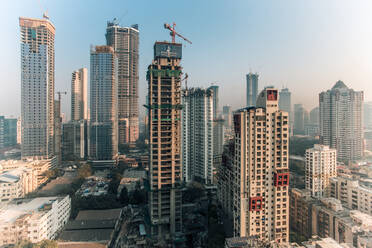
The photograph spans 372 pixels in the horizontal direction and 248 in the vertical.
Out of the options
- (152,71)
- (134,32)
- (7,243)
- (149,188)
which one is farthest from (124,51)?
(7,243)

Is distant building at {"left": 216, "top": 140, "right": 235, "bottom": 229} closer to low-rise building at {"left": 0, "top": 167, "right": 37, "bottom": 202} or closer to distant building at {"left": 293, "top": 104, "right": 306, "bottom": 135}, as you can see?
low-rise building at {"left": 0, "top": 167, "right": 37, "bottom": 202}

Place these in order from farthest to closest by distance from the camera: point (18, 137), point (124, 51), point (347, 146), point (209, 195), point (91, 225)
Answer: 1. point (124, 51)
2. point (18, 137)
3. point (347, 146)
4. point (209, 195)
5. point (91, 225)

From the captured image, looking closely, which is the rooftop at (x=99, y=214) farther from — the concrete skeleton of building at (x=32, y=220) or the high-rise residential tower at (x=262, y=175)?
the high-rise residential tower at (x=262, y=175)

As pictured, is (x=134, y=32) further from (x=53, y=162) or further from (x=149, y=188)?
(x=149, y=188)

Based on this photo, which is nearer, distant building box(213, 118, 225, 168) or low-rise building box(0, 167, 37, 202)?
low-rise building box(0, 167, 37, 202)

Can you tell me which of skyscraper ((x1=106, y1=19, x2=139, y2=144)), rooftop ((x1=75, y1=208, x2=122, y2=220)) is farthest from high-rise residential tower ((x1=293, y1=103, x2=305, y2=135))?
skyscraper ((x1=106, y1=19, x2=139, y2=144))

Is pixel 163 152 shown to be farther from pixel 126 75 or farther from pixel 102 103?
pixel 126 75
